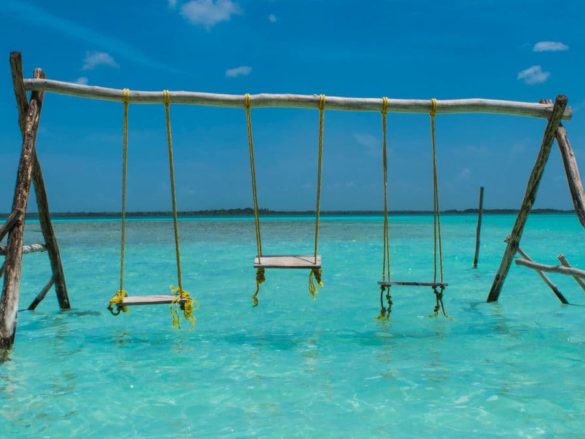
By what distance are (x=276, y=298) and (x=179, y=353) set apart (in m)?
5.21

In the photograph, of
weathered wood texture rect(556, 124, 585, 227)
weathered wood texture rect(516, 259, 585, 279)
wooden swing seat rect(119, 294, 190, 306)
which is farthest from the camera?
weathered wood texture rect(556, 124, 585, 227)

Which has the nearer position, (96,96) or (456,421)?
(456,421)

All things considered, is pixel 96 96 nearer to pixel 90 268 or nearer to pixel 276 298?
pixel 276 298

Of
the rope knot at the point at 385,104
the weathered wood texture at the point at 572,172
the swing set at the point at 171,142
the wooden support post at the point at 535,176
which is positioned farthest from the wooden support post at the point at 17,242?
the weathered wood texture at the point at 572,172

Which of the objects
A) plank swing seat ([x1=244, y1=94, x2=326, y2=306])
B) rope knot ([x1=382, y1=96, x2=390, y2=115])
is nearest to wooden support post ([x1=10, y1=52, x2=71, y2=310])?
plank swing seat ([x1=244, y1=94, x2=326, y2=306])

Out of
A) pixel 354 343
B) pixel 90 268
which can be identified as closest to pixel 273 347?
pixel 354 343

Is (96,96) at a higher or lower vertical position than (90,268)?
higher

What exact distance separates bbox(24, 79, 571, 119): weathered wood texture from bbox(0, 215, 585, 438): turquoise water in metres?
3.38

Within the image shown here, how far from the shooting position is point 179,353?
7.50 metres

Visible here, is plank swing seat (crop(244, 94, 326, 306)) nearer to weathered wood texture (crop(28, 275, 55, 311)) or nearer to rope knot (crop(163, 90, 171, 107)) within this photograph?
rope knot (crop(163, 90, 171, 107))

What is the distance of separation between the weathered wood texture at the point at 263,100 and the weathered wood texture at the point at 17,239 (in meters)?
0.50

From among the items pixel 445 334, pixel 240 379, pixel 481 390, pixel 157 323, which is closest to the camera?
pixel 481 390

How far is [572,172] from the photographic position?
7.85 metres

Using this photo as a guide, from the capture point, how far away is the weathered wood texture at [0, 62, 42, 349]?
673 centimetres
